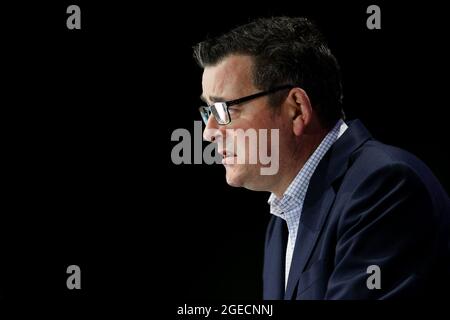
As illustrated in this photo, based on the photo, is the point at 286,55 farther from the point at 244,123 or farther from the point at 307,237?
the point at 307,237

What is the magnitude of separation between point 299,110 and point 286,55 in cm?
19

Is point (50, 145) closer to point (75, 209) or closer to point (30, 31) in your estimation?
point (75, 209)

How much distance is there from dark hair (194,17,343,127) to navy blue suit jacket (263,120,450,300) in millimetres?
300

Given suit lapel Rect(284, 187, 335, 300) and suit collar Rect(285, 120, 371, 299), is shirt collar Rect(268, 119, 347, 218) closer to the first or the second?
suit collar Rect(285, 120, 371, 299)

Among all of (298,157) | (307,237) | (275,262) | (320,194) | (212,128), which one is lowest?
(275,262)

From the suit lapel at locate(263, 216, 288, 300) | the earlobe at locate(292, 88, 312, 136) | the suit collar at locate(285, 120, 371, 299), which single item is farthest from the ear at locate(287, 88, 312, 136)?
the suit lapel at locate(263, 216, 288, 300)

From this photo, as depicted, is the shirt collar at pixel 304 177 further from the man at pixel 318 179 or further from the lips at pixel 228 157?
the lips at pixel 228 157

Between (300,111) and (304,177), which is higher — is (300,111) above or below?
above

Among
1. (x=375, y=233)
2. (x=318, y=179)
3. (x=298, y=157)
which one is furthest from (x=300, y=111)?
(x=375, y=233)

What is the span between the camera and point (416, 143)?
2828 millimetres

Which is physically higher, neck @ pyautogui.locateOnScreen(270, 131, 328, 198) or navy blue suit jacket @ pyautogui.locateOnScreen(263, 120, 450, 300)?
Result: neck @ pyautogui.locateOnScreen(270, 131, 328, 198)

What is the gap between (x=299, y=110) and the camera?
2281mm

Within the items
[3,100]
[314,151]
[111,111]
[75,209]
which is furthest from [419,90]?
[3,100]

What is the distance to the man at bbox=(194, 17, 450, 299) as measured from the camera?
182 centimetres
